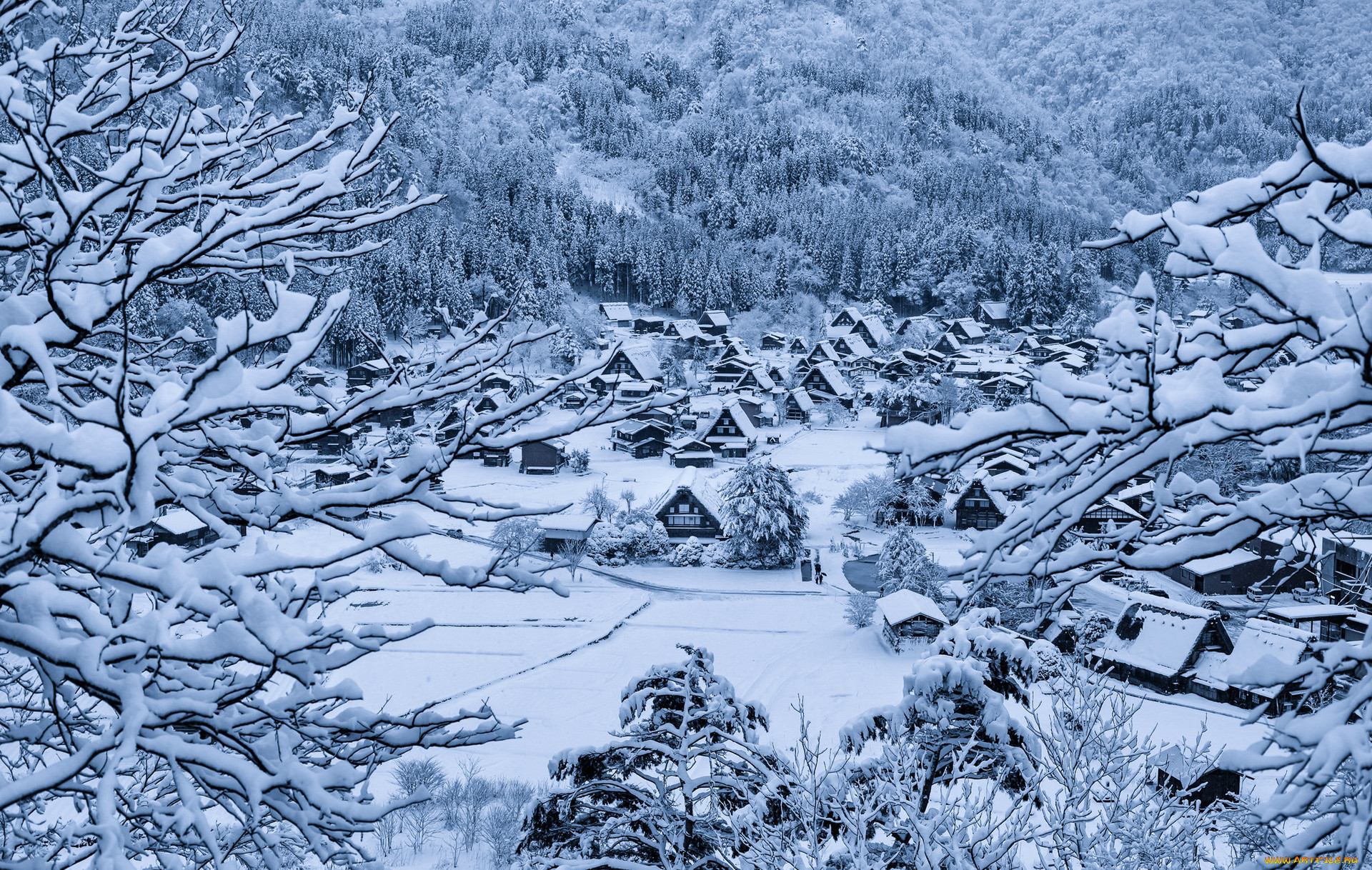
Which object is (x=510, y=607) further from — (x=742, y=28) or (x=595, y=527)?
(x=742, y=28)

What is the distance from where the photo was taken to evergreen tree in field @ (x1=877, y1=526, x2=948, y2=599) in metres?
20.5

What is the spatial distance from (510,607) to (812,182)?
69.0 m

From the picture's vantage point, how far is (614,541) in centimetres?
2459

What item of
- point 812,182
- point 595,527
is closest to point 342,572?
point 595,527

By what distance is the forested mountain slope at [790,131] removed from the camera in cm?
6525

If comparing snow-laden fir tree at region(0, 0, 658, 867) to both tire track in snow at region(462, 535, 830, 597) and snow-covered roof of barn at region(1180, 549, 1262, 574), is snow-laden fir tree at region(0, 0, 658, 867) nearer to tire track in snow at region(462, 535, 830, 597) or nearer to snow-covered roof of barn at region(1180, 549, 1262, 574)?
tire track in snow at region(462, 535, 830, 597)

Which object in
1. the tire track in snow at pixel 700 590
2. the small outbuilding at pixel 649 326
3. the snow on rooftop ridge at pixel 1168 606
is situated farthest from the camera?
the small outbuilding at pixel 649 326

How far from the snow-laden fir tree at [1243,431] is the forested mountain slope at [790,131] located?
41375mm

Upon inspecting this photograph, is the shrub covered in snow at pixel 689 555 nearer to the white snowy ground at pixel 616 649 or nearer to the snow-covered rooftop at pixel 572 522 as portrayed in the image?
the white snowy ground at pixel 616 649

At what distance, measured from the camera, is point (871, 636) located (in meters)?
18.9

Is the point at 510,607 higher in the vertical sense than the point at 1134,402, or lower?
lower

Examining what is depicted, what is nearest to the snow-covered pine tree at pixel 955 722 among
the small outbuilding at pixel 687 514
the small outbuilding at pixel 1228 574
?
the small outbuilding at pixel 1228 574

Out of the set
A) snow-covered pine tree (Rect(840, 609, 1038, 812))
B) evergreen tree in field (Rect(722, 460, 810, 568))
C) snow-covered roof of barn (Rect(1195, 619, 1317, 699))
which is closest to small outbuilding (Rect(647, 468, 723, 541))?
evergreen tree in field (Rect(722, 460, 810, 568))

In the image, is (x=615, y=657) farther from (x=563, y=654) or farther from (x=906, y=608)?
(x=906, y=608)
